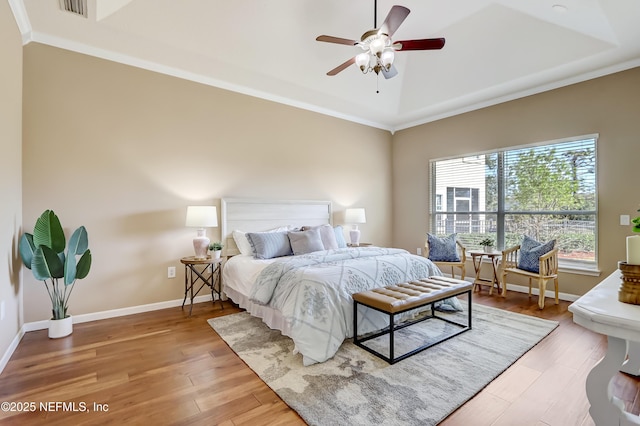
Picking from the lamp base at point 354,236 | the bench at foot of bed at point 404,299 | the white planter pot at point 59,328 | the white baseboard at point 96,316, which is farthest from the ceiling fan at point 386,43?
the white planter pot at point 59,328

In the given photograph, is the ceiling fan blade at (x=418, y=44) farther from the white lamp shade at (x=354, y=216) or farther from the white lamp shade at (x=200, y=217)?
the white lamp shade at (x=354, y=216)

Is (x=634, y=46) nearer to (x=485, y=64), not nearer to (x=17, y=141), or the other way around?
(x=485, y=64)

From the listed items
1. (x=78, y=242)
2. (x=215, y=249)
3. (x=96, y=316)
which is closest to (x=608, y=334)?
(x=215, y=249)

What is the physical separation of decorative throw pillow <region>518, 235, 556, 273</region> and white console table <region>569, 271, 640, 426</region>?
101 inches

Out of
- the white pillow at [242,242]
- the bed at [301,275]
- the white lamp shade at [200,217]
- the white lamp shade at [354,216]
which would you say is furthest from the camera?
the white lamp shade at [354,216]

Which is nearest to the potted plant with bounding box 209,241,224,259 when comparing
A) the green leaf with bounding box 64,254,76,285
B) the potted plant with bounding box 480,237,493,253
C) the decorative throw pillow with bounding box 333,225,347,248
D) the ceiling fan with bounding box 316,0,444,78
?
the green leaf with bounding box 64,254,76,285

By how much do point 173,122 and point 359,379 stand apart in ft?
11.7

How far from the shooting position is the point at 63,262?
9.44ft

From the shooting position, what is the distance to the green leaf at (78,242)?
2.94 meters

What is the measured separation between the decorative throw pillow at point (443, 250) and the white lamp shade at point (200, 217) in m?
3.33

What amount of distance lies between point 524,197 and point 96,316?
19.1ft

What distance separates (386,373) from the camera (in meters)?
2.23

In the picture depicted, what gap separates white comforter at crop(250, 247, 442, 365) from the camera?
8.05 ft

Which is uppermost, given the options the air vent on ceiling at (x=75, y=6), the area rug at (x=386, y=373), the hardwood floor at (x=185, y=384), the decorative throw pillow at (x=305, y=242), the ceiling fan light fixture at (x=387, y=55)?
the air vent on ceiling at (x=75, y=6)
